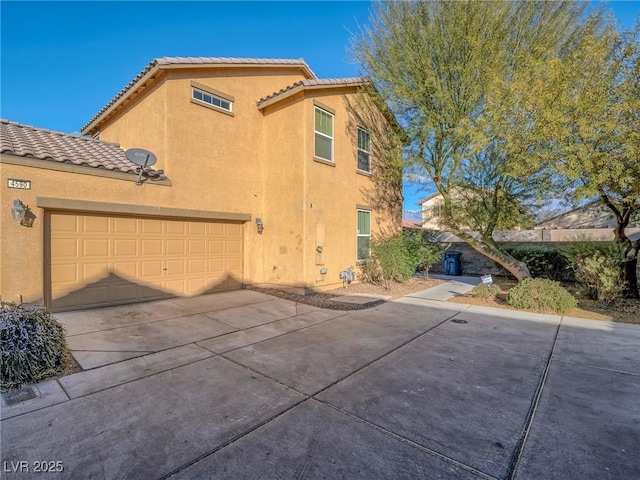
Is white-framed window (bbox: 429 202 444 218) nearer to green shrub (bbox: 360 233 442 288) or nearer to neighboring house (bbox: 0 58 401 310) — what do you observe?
green shrub (bbox: 360 233 442 288)

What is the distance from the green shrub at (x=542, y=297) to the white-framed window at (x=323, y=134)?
687 centimetres

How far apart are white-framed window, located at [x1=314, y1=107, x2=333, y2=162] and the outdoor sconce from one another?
24.0 ft

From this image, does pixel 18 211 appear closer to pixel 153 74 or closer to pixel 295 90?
pixel 153 74

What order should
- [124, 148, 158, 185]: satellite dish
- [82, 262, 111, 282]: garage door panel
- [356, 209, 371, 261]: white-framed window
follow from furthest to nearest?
[356, 209, 371, 261]: white-framed window
[124, 148, 158, 185]: satellite dish
[82, 262, 111, 282]: garage door panel

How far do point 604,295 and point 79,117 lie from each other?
20758mm

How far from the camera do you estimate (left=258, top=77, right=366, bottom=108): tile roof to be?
9.84 meters

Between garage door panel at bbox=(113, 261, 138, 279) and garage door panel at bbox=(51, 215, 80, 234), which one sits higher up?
garage door panel at bbox=(51, 215, 80, 234)

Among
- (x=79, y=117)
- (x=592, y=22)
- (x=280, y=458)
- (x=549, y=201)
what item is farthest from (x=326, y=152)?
(x=79, y=117)

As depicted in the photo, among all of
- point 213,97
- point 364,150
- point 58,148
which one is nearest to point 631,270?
point 364,150

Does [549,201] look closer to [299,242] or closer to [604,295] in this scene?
[604,295]

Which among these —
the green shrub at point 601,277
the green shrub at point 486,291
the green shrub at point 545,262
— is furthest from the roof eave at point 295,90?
the green shrub at point 545,262

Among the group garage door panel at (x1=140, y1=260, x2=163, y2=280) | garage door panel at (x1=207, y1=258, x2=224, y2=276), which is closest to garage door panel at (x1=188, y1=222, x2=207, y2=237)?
garage door panel at (x1=207, y1=258, x2=224, y2=276)

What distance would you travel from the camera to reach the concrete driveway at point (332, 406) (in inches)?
104

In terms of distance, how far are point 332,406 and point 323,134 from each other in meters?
8.96
